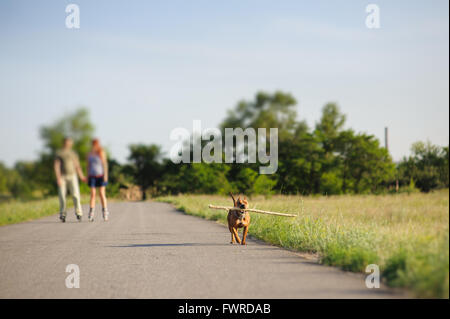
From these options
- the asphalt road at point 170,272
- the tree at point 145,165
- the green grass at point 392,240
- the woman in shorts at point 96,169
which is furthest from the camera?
the asphalt road at point 170,272

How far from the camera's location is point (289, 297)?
18.8 feet

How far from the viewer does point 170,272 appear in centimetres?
771

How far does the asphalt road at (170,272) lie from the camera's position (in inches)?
241

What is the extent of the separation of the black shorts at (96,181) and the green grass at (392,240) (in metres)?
3.03

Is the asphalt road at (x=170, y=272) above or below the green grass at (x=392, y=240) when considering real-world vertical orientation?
below

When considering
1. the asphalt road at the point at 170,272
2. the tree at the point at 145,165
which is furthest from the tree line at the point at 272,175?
the asphalt road at the point at 170,272

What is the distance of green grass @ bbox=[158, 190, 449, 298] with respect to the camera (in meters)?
5.19

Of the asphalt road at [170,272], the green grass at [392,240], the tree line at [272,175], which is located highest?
the tree line at [272,175]

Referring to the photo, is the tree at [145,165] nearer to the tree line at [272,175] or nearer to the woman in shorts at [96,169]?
the tree line at [272,175]

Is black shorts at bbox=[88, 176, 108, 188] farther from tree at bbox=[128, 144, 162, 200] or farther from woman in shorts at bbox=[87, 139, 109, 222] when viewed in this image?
tree at bbox=[128, 144, 162, 200]
